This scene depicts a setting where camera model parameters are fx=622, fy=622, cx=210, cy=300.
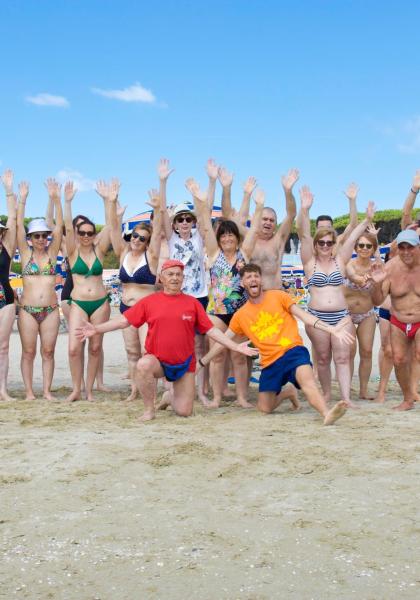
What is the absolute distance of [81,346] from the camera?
6.69 m

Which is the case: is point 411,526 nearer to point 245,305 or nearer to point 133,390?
point 245,305

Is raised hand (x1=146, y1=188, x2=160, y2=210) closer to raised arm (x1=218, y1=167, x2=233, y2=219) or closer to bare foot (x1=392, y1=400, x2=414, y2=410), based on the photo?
raised arm (x1=218, y1=167, x2=233, y2=219)

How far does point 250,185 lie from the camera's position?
694 centimetres

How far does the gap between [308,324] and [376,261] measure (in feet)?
3.58

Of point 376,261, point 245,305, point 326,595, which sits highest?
point 376,261

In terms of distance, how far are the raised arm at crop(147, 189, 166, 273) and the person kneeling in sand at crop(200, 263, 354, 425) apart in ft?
3.36

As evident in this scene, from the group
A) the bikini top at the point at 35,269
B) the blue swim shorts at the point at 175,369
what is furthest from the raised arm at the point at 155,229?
the blue swim shorts at the point at 175,369

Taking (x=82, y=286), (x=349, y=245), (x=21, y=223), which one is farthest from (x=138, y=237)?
(x=349, y=245)

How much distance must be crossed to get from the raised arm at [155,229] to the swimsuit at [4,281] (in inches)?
59.1

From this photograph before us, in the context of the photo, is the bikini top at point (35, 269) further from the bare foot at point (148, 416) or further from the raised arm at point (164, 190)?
the bare foot at point (148, 416)

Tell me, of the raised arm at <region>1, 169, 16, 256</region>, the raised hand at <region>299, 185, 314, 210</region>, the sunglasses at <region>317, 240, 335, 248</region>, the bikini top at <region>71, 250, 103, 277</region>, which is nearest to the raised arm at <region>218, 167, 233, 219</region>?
the raised hand at <region>299, 185, 314, 210</region>

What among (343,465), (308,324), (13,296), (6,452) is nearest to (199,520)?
(343,465)

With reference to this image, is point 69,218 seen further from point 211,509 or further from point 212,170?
point 211,509

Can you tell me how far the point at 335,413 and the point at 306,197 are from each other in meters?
2.50
